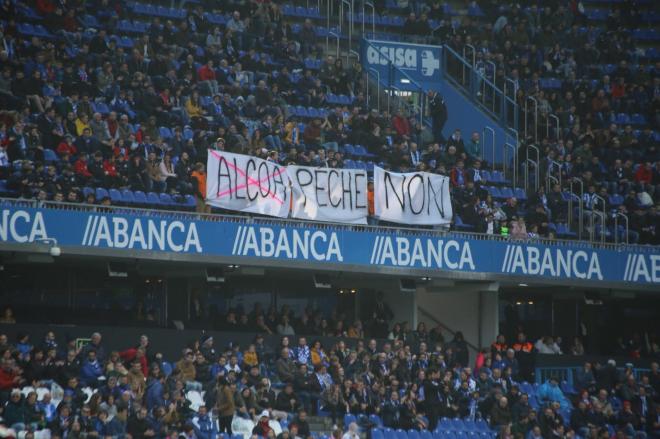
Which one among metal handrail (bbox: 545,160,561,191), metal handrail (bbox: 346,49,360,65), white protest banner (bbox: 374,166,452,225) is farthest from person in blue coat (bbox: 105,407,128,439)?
metal handrail (bbox: 346,49,360,65)

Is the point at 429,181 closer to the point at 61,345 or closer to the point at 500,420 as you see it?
the point at 500,420

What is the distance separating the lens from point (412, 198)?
3009 centimetres

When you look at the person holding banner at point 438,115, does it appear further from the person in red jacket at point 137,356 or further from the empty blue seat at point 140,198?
the person in red jacket at point 137,356

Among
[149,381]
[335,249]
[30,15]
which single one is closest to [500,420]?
[335,249]

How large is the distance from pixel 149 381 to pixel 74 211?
3.77m

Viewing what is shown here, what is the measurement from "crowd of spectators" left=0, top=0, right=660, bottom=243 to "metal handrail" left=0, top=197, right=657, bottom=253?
0.25 metres

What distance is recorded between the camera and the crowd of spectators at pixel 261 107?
28.3m

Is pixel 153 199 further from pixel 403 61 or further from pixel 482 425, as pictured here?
pixel 403 61

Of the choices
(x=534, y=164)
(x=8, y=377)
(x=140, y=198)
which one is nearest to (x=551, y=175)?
(x=534, y=164)

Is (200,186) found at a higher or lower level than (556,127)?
lower

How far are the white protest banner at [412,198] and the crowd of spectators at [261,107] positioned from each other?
3.35 feet


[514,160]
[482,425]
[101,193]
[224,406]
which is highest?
[514,160]

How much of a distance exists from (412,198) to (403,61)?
839 cm

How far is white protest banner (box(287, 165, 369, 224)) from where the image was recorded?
29.0 m
